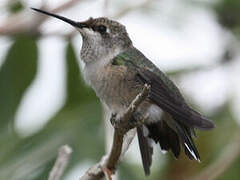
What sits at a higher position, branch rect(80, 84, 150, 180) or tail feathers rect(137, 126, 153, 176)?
branch rect(80, 84, 150, 180)

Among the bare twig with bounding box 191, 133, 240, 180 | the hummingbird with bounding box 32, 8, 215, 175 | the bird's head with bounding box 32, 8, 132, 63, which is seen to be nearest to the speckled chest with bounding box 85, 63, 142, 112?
the hummingbird with bounding box 32, 8, 215, 175

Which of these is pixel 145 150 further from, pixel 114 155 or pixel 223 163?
pixel 223 163

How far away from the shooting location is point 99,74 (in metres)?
3.60

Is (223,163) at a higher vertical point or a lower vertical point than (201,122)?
lower

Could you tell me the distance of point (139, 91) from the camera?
357cm

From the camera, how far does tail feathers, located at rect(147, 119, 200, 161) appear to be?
3.49 meters

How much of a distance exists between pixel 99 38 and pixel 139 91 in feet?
1.82

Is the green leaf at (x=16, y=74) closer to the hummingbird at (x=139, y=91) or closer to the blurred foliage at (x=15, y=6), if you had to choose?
the blurred foliage at (x=15, y=6)

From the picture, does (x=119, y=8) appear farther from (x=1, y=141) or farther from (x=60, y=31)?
(x=1, y=141)

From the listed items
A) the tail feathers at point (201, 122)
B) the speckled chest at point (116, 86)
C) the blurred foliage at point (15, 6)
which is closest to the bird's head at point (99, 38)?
the speckled chest at point (116, 86)

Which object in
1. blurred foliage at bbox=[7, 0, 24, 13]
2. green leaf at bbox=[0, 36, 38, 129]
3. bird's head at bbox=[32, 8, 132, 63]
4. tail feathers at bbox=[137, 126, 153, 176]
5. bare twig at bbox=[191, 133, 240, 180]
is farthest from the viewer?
blurred foliage at bbox=[7, 0, 24, 13]

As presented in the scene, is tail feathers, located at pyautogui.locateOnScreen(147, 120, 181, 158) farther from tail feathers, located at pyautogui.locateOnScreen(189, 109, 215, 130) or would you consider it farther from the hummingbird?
tail feathers, located at pyautogui.locateOnScreen(189, 109, 215, 130)

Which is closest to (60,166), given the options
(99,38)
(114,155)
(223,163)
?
(114,155)

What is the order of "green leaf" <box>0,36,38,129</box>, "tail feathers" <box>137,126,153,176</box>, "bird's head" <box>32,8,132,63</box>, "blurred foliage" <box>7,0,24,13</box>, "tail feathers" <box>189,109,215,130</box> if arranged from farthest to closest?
"blurred foliage" <box>7,0,24,13</box> → "green leaf" <box>0,36,38,129</box> → "bird's head" <box>32,8,132,63</box> → "tail feathers" <box>137,126,153,176</box> → "tail feathers" <box>189,109,215,130</box>
